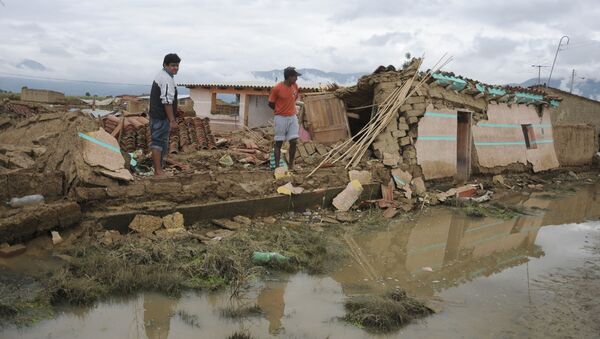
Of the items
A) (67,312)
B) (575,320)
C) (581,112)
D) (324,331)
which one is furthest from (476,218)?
(581,112)

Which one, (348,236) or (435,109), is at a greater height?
(435,109)

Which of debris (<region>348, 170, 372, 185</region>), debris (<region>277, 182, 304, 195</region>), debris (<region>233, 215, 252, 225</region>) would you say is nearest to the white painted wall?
debris (<region>348, 170, 372, 185</region>)

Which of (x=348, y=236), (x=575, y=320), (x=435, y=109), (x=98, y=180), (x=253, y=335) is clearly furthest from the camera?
(x=435, y=109)

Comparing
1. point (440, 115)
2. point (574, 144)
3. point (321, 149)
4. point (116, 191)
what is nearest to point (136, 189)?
point (116, 191)

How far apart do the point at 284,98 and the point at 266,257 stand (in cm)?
363

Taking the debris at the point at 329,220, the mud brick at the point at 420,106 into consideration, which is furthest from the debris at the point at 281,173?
the mud brick at the point at 420,106

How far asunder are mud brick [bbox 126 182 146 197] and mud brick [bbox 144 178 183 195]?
0.20 ft

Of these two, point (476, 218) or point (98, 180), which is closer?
point (98, 180)

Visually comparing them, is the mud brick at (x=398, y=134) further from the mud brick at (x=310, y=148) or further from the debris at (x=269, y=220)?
the debris at (x=269, y=220)

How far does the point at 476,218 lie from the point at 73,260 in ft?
23.1

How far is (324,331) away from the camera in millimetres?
3979

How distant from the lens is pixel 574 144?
1733cm

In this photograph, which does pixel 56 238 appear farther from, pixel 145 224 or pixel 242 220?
pixel 242 220

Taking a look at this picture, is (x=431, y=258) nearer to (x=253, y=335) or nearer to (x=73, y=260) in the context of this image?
(x=253, y=335)
